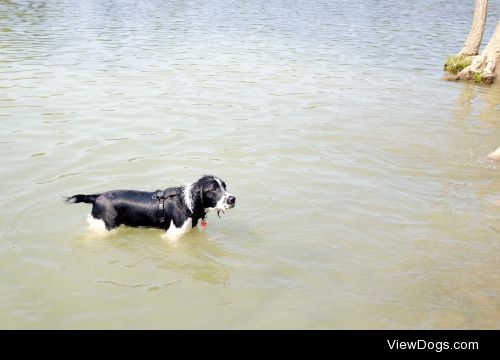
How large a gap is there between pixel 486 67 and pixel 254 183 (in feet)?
45.2

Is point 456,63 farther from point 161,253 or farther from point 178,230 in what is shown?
point 161,253

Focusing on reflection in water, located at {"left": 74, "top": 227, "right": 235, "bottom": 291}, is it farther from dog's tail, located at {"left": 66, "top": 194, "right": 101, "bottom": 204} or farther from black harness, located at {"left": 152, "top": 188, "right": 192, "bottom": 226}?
dog's tail, located at {"left": 66, "top": 194, "right": 101, "bottom": 204}

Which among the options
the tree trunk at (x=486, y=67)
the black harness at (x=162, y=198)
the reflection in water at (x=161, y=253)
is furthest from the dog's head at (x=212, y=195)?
the tree trunk at (x=486, y=67)

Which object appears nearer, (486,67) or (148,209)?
(148,209)

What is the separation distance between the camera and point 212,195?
23.7 ft

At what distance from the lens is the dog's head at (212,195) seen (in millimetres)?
7156

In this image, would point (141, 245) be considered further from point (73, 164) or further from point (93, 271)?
point (73, 164)

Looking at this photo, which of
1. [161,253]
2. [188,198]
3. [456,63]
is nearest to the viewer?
[188,198]

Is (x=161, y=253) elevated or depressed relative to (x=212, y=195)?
depressed
